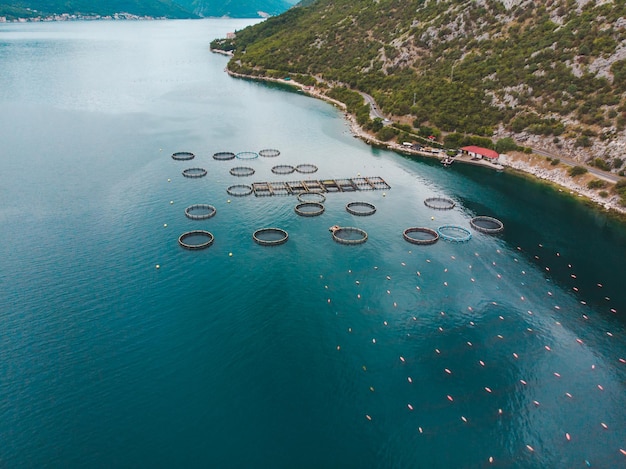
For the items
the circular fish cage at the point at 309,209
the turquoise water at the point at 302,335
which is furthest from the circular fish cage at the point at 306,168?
the circular fish cage at the point at 309,209

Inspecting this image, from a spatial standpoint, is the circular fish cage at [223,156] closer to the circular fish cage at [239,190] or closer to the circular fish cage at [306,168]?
the circular fish cage at [306,168]

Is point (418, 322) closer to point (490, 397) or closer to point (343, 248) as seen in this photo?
point (490, 397)

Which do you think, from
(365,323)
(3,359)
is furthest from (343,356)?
(3,359)

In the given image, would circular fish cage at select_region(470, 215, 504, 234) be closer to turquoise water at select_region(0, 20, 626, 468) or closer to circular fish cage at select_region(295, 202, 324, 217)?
turquoise water at select_region(0, 20, 626, 468)

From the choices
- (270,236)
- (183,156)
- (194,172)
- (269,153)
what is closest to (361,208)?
(270,236)

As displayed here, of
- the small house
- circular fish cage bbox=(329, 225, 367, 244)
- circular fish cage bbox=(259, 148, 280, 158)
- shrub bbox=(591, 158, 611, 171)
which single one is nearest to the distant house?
the small house

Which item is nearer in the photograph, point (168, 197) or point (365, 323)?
point (365, 323)
